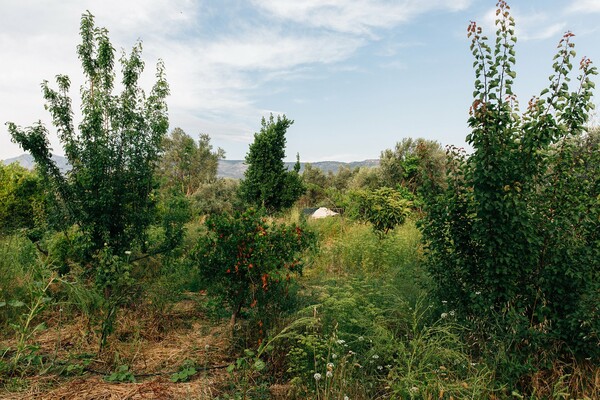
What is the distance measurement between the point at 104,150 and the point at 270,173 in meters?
10.9

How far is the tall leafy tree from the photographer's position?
4.48m

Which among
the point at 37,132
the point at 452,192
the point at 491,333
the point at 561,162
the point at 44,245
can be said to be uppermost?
the point at 37,132

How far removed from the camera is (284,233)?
4.19 meters

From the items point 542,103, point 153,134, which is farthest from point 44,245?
point 542,103

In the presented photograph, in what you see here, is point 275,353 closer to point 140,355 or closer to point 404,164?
point 140,355

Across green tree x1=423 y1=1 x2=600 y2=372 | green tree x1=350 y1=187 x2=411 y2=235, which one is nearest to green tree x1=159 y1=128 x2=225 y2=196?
green tree x1=350 y1=187 x2=411 y2=235

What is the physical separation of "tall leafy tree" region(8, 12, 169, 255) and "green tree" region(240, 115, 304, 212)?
10299 millimetres

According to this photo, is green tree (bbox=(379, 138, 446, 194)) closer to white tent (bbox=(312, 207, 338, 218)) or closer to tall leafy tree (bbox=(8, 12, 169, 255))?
white tent (bbox=(312, 207, 338, 218))

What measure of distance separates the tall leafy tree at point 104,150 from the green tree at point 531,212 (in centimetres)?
355

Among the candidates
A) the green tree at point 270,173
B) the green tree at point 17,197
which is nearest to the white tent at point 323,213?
the green tree at point 270,173

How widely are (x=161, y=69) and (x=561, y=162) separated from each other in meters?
4.53

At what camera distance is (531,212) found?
3.44 meters

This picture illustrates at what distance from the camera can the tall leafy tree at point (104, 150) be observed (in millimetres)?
4480

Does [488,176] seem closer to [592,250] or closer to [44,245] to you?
[592,250]
